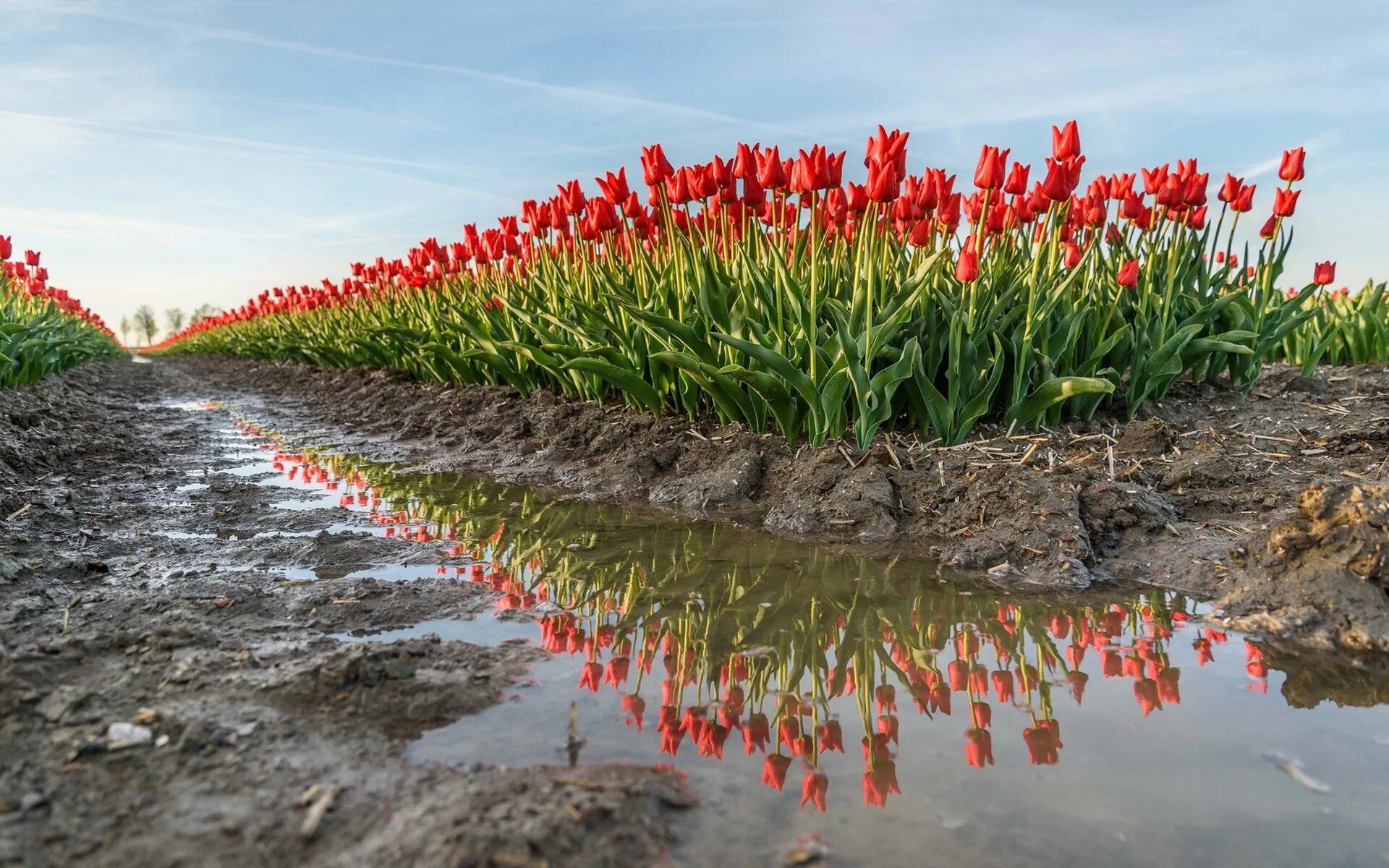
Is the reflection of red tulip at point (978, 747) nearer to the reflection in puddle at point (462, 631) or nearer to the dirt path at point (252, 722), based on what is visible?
the dirt path at point (252, 722)

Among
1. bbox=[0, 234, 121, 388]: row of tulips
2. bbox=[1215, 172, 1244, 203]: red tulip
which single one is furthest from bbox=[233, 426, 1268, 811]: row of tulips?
bbox=[0, 234, 121, 388]: row of tulips

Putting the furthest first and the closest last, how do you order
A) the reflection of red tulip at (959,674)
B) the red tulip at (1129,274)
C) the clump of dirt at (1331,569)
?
the red tulip at (1129,274) → the clump of dirt at (1331,569) → the reflection of red tulip at (959,674)

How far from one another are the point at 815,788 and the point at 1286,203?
603cm

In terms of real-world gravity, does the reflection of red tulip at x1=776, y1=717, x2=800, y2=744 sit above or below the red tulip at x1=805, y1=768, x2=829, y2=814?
above

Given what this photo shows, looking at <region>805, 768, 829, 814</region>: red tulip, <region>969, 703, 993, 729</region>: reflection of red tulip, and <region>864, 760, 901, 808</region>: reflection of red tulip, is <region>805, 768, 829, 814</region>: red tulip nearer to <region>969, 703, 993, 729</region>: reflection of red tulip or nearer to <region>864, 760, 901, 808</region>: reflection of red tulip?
<region>864, 760, 901, 808</region>: reflection of red tulip

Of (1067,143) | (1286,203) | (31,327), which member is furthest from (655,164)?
(31,327)

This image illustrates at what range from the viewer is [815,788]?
149 centimetres

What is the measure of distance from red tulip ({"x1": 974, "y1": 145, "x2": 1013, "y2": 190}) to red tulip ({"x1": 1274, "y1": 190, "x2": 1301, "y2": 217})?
290 centimetres

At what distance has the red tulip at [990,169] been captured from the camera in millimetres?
4066

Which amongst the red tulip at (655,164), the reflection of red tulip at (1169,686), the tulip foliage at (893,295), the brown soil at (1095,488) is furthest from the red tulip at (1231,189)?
the reflection of red tulip at (1169,686)

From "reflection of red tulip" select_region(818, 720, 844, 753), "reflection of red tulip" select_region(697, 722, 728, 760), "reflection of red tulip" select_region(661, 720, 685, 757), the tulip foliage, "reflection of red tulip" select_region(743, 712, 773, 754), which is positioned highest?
the tulip foliage

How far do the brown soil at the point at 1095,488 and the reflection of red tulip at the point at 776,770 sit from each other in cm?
150

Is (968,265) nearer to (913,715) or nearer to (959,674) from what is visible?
(959,674)

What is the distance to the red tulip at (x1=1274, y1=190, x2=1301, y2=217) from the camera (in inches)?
228
